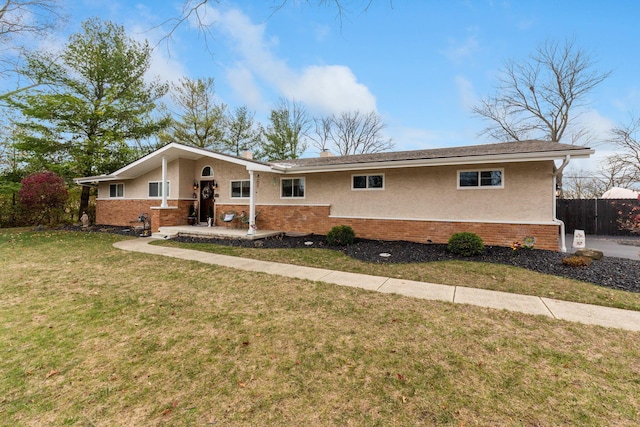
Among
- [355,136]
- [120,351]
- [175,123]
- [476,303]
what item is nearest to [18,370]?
[120,351]

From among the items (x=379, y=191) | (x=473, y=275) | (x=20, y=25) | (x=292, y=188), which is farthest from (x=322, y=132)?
(x=473, y=275)

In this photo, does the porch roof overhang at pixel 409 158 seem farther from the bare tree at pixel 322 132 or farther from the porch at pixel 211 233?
the bare tree at pixel 322 132

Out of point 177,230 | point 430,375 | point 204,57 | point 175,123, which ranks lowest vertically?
point 430,375

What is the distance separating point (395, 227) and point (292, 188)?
4.85m

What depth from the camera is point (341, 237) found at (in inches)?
393

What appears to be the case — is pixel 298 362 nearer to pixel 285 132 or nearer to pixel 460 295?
pixel 460 295

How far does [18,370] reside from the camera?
2678mm

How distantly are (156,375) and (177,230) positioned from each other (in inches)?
415

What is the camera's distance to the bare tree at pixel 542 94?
19.7m

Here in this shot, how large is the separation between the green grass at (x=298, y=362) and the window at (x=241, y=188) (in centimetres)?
878

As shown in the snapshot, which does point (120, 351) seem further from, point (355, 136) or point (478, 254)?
point (355, 136)

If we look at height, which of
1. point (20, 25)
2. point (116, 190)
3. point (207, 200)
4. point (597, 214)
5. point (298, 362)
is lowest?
point (298, 362)

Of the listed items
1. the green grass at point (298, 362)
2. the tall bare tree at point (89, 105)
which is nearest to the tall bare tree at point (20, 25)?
the tall bare tree at point (89, 105)

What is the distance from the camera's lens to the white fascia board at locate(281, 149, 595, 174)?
24.1 feet
